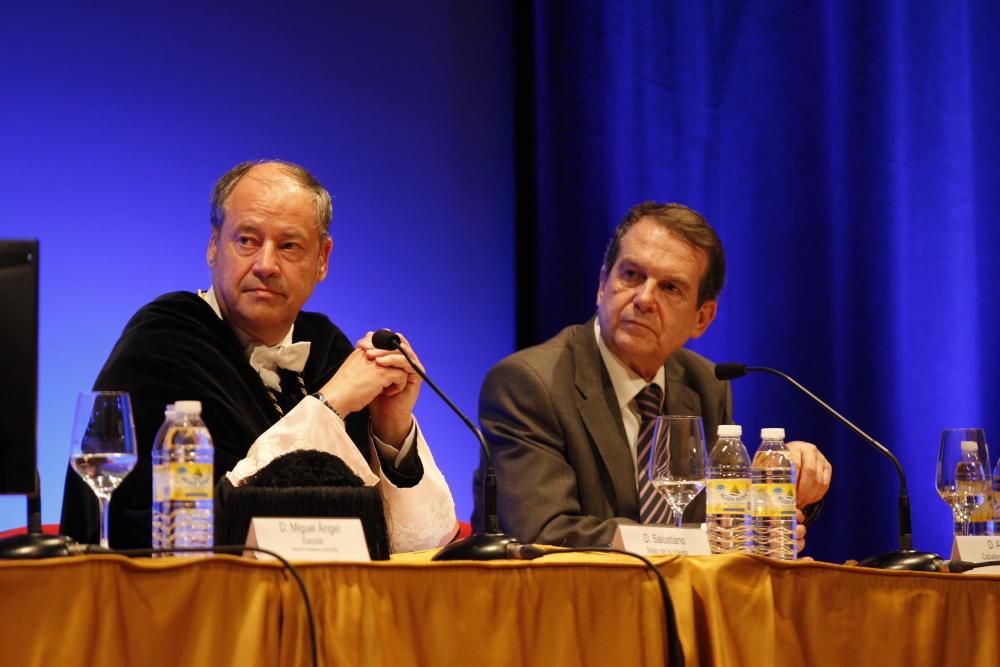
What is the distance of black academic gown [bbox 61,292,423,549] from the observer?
2.40 metres

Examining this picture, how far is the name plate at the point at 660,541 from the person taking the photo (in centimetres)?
190

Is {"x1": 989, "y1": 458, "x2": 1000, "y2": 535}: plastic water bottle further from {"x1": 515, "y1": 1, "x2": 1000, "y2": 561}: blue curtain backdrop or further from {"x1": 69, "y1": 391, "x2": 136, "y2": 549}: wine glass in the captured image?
{"x1": 69, "y1": 391, "x2": 136, "y2": 549}: wine glass

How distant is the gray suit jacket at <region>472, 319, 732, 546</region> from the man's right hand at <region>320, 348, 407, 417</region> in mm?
469

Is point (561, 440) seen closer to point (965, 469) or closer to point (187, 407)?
point (965, 469)

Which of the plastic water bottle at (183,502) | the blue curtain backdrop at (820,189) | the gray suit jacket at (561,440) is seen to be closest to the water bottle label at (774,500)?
the gray suit jacket at (561,440)

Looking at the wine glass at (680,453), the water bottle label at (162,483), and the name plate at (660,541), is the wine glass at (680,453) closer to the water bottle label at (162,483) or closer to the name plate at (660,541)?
the name plate at (660,541)

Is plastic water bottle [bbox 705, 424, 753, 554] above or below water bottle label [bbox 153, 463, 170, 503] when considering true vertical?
below

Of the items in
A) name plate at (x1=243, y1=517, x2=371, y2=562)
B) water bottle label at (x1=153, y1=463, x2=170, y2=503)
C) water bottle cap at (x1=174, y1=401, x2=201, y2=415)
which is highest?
water bottle cap at (x1=174, y1=401, x2=201, y2=415)

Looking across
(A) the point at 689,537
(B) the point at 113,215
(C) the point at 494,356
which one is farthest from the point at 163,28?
(A) the point at 689,537

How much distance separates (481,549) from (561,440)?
1.19 metres

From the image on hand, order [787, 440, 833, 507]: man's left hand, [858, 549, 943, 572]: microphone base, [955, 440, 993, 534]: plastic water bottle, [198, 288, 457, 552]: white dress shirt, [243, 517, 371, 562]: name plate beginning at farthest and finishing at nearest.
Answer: [787, 440, 833, 507]: man's left hand
[955, 440, 993, 534]: plastic water bottle
[198, 288, 457, 552]: white dress shirt
[858, 549, 943, 572]: microphone base
[243, 517, 371, 562]: name plate

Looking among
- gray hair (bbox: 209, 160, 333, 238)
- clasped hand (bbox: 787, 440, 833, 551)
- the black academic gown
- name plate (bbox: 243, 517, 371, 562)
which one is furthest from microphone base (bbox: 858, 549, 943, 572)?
gray hair (bbox: 209, 160, 333, 238)

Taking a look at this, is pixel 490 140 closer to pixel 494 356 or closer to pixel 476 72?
pixel 476 72

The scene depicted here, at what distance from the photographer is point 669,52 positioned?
455cm
